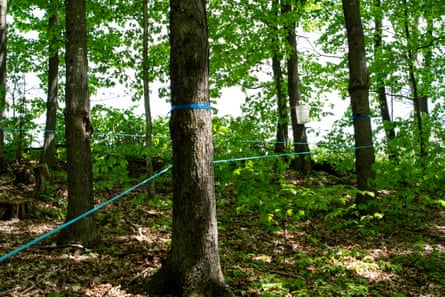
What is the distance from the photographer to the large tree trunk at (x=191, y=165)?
3119 mm

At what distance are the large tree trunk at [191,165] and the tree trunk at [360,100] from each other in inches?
161

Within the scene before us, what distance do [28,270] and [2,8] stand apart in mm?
6990

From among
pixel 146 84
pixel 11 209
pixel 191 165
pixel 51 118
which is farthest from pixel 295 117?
pixel 191 165

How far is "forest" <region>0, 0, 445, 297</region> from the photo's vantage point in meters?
3.17

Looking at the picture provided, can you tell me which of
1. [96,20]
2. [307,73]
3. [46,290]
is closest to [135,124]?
[96,20]

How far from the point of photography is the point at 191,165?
3.12 m

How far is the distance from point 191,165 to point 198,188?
0.21 metres

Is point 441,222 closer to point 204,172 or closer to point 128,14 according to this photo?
point 204,172

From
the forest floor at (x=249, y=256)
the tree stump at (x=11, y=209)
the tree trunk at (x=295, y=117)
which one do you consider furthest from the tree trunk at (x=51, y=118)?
the tree trunk at (x=295, y=117)

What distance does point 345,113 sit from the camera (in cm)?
1324

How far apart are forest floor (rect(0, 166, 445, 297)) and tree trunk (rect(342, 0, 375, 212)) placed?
86 centimetres

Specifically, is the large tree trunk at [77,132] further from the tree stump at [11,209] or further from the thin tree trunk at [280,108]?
the thin tree trunk at [280,108]

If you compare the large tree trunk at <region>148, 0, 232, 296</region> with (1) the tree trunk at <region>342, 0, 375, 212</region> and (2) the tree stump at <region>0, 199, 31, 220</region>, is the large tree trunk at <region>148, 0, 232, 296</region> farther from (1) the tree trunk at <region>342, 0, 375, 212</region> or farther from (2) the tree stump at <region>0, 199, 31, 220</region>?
(1) the tree trunk at <region>342, 0, 375, 212</region>

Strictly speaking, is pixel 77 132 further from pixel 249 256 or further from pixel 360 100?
pixel 360 100
